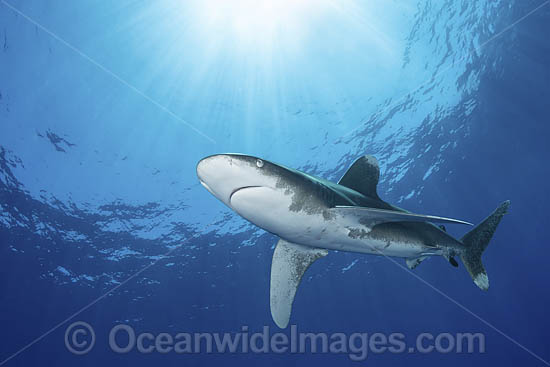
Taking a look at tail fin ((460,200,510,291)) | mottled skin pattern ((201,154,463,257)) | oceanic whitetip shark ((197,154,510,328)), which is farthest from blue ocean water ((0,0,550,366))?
mottled skin pattern ((201,154,463,257))

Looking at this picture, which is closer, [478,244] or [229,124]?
[478,244]

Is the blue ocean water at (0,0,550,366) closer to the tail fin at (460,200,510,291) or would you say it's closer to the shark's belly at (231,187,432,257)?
the tail fin at (460,200,510,291)

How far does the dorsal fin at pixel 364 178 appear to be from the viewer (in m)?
5.04

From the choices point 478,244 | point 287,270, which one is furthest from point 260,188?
point 478,244

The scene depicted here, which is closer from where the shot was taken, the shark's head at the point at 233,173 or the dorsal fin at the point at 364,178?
the shark's head at the point at 233,173

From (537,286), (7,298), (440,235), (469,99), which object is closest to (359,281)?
(537,286)

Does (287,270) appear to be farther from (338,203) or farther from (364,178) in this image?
(364,178)

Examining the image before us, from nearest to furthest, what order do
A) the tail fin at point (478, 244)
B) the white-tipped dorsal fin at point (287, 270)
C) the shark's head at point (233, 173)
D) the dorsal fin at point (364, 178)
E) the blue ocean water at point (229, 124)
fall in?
the shark's head at point (233, 173), the white-tipped dorsal fin at point (287, 270), the dorsal fin at point (364, 178), the tail fin at point (478, 244), the blue ocean water at point (229, 124)

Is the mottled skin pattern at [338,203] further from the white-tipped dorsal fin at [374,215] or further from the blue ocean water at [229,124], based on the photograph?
the blue ocean water at [229,124]

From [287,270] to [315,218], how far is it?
164 centimetres

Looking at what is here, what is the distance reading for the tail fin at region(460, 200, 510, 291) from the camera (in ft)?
18.2

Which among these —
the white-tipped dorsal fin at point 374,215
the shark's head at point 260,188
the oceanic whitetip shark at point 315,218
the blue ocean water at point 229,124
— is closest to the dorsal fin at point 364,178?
the oceanic whitetip shark at point 315,218

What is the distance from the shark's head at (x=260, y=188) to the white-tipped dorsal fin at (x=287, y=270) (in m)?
1.38

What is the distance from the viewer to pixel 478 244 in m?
5.73
